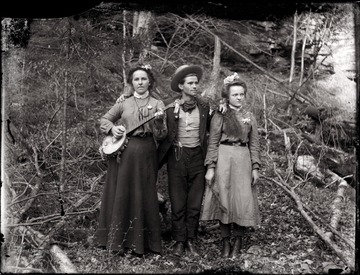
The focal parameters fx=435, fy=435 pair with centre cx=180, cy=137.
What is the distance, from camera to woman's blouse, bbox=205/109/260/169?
5523mm

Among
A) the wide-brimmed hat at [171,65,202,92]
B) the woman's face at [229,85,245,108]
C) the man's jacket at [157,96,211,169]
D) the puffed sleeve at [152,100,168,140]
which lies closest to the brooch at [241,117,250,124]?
the woman's face at [229,85,245,108]

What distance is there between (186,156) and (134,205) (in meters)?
0.91

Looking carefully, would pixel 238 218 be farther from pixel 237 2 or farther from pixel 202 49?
pixel 202 49

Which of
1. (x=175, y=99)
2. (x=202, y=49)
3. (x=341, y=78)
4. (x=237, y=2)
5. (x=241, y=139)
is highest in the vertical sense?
(x=202, y=49)

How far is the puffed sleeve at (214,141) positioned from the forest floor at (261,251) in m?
1.24

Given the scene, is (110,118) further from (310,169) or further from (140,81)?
(310,169)

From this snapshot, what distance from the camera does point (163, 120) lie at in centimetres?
537

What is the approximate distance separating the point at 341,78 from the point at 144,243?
23.7ft

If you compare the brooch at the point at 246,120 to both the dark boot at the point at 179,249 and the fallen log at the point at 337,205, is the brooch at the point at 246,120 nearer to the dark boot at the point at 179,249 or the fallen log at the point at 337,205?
the dark boot at the point at 179,249

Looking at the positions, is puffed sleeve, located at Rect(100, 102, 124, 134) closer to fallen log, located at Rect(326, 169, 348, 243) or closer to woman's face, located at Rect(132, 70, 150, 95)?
woman's face, located at Rect(132, 70, 150, 95)

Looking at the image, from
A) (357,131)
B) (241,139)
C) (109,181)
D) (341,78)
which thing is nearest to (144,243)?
(109,181)

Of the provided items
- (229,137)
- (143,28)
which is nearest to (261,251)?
(229,137)

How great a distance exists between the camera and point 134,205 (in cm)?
543

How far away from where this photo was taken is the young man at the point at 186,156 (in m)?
5.61
